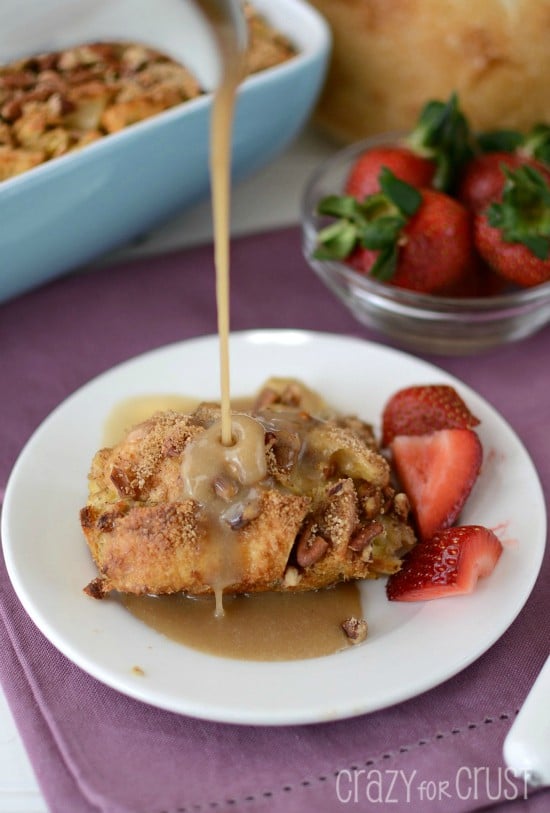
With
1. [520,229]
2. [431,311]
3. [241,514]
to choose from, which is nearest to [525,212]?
[520,229]

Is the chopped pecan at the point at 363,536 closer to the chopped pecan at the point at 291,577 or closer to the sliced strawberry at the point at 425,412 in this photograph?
the chopped pecan at the point at 291,577

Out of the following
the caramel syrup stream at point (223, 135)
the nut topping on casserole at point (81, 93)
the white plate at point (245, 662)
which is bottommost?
the white plate at point (245, 662)

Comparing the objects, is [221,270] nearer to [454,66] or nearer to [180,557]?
[180,557]

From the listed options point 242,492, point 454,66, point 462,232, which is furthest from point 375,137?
point 242,492

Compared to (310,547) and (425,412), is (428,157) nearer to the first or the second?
(425,412)

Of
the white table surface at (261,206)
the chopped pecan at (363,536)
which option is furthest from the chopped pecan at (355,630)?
the white table surface at (261,206)

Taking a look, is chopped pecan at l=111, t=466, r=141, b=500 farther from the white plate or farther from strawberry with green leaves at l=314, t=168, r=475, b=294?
strawberry with green leaves at l=314, t=168, r=475, b=294
